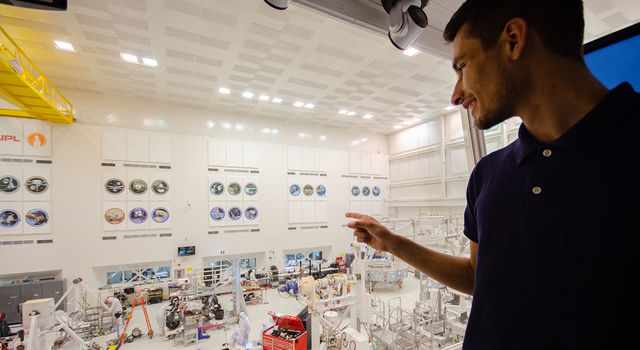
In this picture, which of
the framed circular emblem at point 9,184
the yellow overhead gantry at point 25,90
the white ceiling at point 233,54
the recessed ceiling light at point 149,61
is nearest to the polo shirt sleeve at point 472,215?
the white ceiling at point 233,54

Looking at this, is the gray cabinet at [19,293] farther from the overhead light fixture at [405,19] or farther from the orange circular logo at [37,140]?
the overhead light fixture at [405,19]

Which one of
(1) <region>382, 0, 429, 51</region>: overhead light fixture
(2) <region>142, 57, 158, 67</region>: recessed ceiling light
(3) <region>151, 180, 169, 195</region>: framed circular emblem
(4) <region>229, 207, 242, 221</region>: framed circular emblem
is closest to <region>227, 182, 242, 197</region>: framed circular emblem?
(4) <region>229, 207, 242, 221</region>: framed circular emblem

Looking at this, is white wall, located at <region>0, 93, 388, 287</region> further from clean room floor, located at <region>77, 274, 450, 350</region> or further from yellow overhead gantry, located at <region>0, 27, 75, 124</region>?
clean room floor, located at <region>77, 274, 450, 350</region>

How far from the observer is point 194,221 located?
13633 millimetres

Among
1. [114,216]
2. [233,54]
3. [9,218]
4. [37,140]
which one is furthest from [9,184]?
[233,54]

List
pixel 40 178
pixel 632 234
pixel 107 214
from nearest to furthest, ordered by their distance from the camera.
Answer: pixel 632 234 < pixel 40 178 < pixel 107 214

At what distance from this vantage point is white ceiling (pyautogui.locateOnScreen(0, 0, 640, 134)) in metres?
7.49

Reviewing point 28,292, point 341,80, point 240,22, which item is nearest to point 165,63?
point 240,22

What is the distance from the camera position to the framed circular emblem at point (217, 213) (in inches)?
553

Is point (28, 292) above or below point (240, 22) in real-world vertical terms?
below

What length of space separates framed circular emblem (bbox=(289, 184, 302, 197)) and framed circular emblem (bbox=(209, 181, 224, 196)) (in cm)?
403

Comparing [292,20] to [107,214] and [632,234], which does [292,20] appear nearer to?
[632,234]

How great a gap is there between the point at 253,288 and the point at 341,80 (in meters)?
10.4

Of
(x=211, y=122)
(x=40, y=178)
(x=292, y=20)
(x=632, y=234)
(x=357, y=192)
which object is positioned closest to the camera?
(x=632, y=234)
